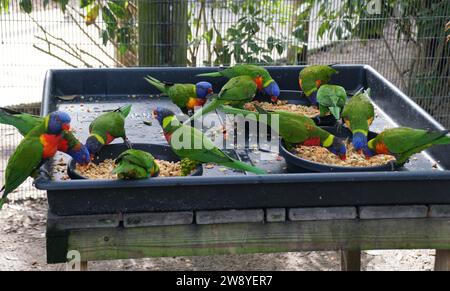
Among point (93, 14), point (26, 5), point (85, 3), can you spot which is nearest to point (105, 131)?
point (26, 5)

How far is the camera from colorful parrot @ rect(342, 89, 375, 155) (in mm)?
2221

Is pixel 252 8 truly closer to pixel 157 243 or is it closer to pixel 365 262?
pixel 365 262

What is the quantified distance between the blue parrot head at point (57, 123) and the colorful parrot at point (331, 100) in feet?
3.27

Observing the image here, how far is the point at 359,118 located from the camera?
7.49 ft

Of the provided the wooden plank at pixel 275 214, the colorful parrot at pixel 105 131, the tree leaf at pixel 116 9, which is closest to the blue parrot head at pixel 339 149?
the wooden plank at pixel 275 214

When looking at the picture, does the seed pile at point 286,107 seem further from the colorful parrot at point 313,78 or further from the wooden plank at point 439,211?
the wooden plank at point 439,211

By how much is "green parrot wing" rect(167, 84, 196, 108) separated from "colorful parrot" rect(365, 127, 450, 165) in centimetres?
88

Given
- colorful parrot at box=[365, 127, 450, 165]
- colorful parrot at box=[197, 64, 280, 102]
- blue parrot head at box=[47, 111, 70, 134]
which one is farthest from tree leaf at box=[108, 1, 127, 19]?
colorful parrot at box=[365, 127, 450, 165]

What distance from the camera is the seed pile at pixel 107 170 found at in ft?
6.61

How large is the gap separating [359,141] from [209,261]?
176cm

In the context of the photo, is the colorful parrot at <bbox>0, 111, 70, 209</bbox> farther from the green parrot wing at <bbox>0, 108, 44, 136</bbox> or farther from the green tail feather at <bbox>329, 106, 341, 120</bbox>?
the green tail feather at <bbox>329, 106, 341, 120</bbox>

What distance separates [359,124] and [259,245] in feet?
2.04

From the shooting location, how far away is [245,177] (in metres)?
1.83

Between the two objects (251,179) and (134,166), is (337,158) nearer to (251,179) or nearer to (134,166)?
(251,179)
